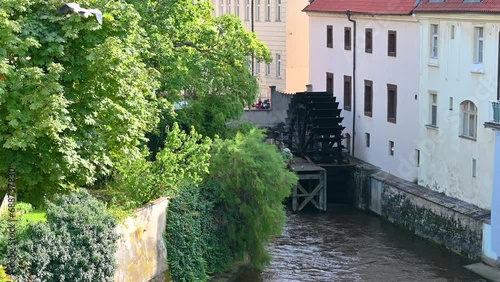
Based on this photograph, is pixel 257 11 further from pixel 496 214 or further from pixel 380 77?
pixel 496 214

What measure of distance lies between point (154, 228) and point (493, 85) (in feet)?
41.3

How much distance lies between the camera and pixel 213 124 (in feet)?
117

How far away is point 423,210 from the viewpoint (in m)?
37.8

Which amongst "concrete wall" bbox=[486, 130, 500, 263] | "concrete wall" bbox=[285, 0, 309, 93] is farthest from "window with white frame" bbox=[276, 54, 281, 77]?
"concrete wall" bbox=[486, 130, 500, 263]

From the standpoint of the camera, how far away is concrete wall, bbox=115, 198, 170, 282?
25.1 m

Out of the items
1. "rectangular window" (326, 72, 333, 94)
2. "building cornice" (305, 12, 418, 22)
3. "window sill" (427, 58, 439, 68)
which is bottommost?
"rectangular window" (326, 72, 333, 94)

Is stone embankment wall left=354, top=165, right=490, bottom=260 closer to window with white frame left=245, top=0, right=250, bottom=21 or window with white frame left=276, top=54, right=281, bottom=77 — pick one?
window with white frame left=276, top=54, right=281, bottom=77

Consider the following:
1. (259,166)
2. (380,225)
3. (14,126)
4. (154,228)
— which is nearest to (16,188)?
(14,126)

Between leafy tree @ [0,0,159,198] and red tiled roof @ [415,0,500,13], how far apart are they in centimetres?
1415

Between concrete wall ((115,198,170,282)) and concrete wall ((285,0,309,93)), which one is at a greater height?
concrete wall ((285,0,309,93))

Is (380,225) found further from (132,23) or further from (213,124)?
(132,23)

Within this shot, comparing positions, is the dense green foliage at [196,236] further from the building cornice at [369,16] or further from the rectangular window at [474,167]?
the building cornice at [369,16]

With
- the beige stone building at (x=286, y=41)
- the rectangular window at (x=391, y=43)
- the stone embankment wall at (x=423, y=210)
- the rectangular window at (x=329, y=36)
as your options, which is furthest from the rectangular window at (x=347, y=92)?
the beige stone building at (x=286, y=41)

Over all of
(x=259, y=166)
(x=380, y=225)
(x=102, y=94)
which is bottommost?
(x=380, y=225)
